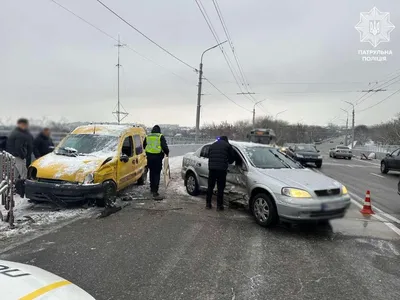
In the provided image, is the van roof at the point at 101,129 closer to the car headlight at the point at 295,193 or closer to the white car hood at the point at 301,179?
the white car hood at the point at 301,179

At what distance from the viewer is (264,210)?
243 inches

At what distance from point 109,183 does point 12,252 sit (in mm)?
2882

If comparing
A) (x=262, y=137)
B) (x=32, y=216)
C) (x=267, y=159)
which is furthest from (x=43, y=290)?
(x=262, y=137)

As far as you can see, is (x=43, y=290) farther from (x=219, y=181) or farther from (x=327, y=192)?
(x=219, y=181)

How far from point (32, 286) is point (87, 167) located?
16.9 ft

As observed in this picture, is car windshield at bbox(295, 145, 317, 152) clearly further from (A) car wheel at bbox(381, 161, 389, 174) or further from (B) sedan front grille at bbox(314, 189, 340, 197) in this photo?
(B) sedan front grille at bbox(314, 189, 340, 197)

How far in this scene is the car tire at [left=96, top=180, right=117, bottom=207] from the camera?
7.09 meters

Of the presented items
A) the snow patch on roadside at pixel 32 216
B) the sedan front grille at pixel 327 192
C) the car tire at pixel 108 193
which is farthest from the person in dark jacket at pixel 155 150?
the sedan front grille at pixel 327 192

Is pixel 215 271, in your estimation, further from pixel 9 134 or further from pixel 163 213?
pixel 9 134

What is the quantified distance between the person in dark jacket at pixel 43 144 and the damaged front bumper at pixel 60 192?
3.78 ft

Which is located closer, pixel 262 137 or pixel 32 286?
pixel 32 286

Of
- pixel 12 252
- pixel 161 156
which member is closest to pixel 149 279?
pixel 12 252

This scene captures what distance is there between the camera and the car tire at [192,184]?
885 centimetres

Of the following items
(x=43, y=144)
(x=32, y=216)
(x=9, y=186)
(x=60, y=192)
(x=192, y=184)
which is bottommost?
(x=32, y=216)
